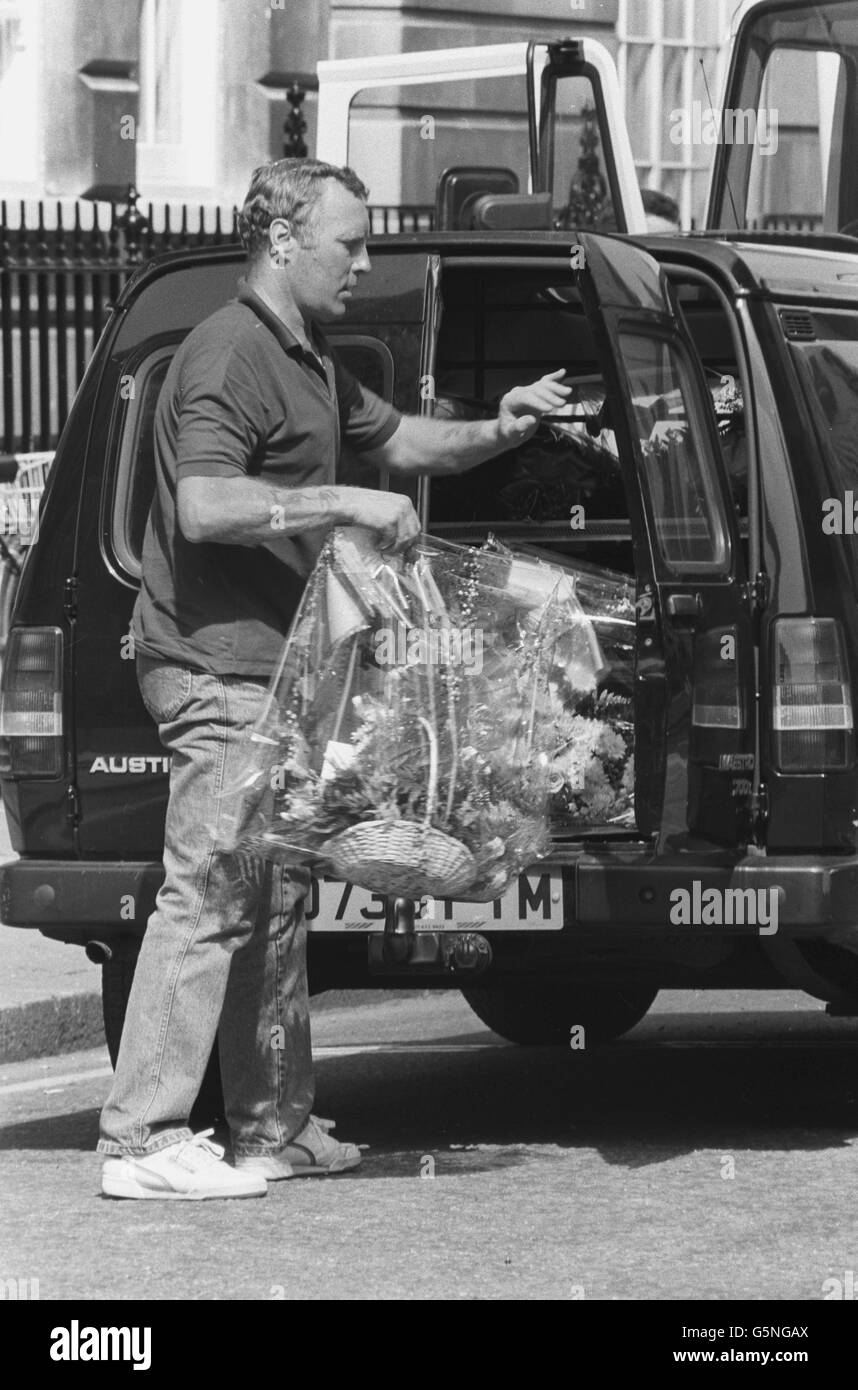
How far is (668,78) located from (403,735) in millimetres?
17873

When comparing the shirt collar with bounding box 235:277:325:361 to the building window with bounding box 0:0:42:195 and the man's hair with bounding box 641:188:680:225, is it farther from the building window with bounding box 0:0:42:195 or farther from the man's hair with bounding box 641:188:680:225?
the building window with bounding box 0:0:42:195

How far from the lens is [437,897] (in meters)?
5.72

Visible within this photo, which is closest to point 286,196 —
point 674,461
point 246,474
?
point 246,474

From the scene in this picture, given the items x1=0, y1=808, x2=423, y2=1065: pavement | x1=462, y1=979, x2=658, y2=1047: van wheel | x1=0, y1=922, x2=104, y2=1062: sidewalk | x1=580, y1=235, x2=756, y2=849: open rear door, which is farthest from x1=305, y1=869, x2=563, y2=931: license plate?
x1=0, y1=922, x2=104, y2=1062: sidewalk

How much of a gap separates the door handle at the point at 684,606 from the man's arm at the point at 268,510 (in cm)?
61

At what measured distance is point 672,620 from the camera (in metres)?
5.96

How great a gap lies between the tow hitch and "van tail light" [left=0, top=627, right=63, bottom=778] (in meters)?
0.88

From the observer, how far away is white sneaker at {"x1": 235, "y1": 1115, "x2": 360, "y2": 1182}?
19.8 ft

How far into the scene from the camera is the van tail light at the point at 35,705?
20.6 feet

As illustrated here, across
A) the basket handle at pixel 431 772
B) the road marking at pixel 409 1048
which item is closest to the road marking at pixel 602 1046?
the road marking at pixel 409 1048
